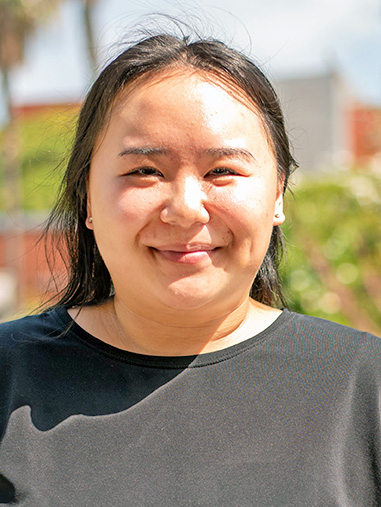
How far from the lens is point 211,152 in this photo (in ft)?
5.53

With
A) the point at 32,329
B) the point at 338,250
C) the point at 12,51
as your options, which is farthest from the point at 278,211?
the point at 12,51

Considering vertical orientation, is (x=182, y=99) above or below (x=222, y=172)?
above

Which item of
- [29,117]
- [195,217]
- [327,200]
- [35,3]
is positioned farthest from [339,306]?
[29,117]

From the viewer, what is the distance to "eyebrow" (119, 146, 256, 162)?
1.68 m

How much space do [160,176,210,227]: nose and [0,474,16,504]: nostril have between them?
784mm

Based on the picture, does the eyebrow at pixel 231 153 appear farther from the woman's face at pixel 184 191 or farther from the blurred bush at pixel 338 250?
the blurred bush at pixel 338 250

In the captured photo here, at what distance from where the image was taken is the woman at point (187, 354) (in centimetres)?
167

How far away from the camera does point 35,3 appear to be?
648 inches

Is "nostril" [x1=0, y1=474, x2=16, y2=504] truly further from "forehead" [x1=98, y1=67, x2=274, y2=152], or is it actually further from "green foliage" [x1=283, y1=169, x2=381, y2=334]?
"green foliage" [x1=283, y1=169, x2=381, y2=334]

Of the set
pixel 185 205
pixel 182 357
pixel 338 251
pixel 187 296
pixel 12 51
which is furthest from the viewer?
pixel 12 51

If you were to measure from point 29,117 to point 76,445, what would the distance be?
59.2ft

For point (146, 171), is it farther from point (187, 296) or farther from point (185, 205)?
point (187, 296)

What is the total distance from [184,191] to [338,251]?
491 centimetres

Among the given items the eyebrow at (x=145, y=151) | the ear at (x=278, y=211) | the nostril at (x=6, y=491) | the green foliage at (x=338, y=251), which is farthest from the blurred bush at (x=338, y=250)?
the nostril at (x=6, y=491)
